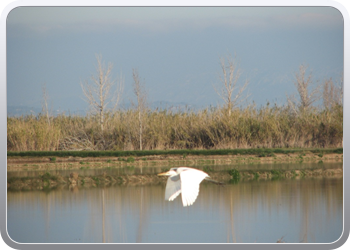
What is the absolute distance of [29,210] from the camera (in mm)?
8500

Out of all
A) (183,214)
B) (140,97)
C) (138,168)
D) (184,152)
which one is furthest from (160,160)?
(183,214)

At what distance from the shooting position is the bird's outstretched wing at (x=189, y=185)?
18.6 ft

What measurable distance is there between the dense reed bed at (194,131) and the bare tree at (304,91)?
31 cm

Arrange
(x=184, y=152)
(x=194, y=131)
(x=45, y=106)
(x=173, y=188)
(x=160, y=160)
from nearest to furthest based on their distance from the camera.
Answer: (x=173, y=188), (x=160, y=160), (x=184, y=152), (x=194, y=131), (x=45, y=106)

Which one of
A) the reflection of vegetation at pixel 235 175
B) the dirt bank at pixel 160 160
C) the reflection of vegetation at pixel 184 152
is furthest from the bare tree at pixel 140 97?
the reflection of vegetation at pixel 235 175

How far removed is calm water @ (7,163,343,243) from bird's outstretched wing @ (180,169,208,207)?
911 millimetres

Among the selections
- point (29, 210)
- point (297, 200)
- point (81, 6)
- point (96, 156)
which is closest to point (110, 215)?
point (29, 210)

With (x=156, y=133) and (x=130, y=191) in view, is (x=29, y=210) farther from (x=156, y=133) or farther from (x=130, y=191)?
(x=156, y=133)

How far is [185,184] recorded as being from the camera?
586cm

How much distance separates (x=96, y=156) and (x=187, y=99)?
11.6ft

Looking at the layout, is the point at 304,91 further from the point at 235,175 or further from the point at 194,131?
the point at 235,175

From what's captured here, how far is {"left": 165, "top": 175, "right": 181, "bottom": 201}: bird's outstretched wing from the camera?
6.11 meters

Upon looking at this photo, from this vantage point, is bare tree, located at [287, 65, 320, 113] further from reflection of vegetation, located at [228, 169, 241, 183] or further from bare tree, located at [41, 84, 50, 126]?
bare tree, located at [41, 84, 50, 126]

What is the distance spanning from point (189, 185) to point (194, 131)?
10899mm
